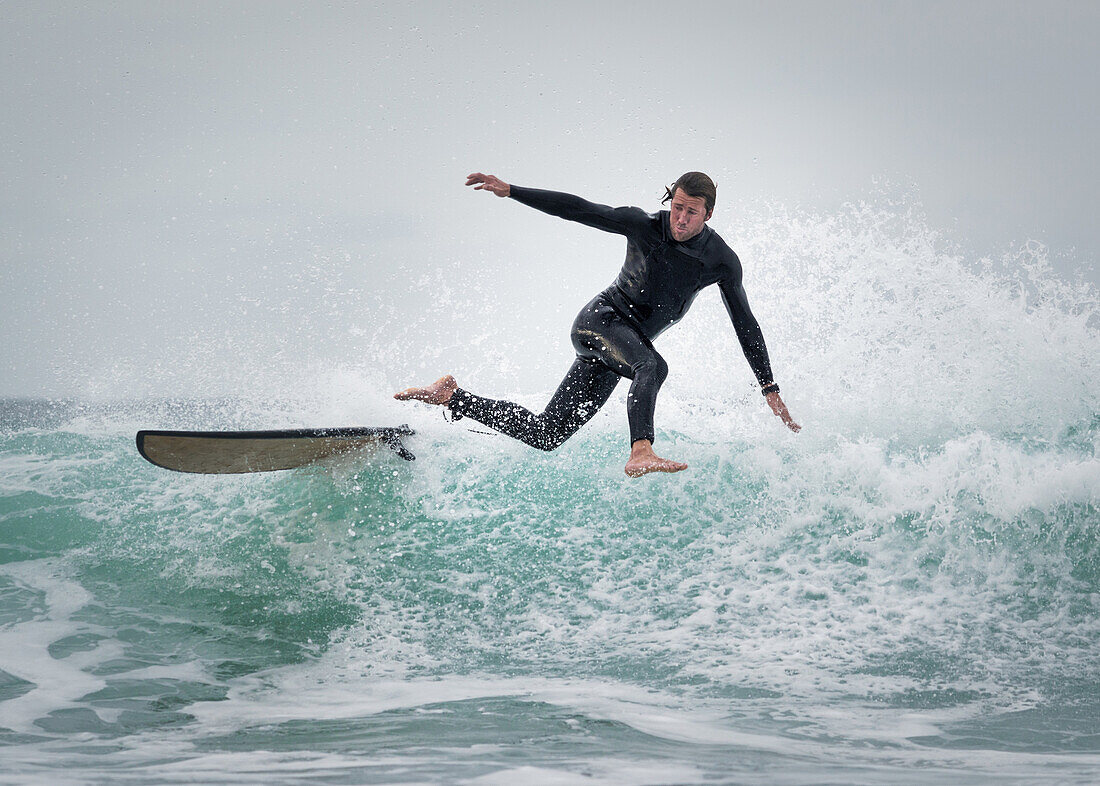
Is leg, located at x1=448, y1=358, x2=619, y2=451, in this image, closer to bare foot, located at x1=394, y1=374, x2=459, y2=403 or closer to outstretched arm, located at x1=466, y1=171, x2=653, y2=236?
bare foot, located at x1=394, y1=374, x2=459, y2=403

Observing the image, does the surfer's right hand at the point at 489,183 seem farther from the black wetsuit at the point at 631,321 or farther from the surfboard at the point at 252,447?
the surfboard at the point at 252,447

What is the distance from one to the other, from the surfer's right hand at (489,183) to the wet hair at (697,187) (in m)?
0.91

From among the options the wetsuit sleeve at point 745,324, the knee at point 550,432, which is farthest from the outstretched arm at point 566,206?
the knee at point 550,432

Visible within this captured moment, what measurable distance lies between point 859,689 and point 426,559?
2.67 metres

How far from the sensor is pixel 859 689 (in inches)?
137

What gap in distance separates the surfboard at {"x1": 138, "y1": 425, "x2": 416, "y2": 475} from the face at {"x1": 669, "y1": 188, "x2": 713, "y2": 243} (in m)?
2.47

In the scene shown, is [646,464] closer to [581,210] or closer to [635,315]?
[635,315]

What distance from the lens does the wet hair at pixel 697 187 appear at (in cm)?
418

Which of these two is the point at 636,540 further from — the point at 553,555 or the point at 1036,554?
the point at 1036,554

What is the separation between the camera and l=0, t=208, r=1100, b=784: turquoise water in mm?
2799

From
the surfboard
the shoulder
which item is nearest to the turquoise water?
the surfboard

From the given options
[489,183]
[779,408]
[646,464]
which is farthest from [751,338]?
[489,183]

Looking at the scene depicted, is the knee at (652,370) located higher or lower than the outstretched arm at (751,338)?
lower

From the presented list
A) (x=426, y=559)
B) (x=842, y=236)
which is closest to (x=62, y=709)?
(x=426, y=559)
